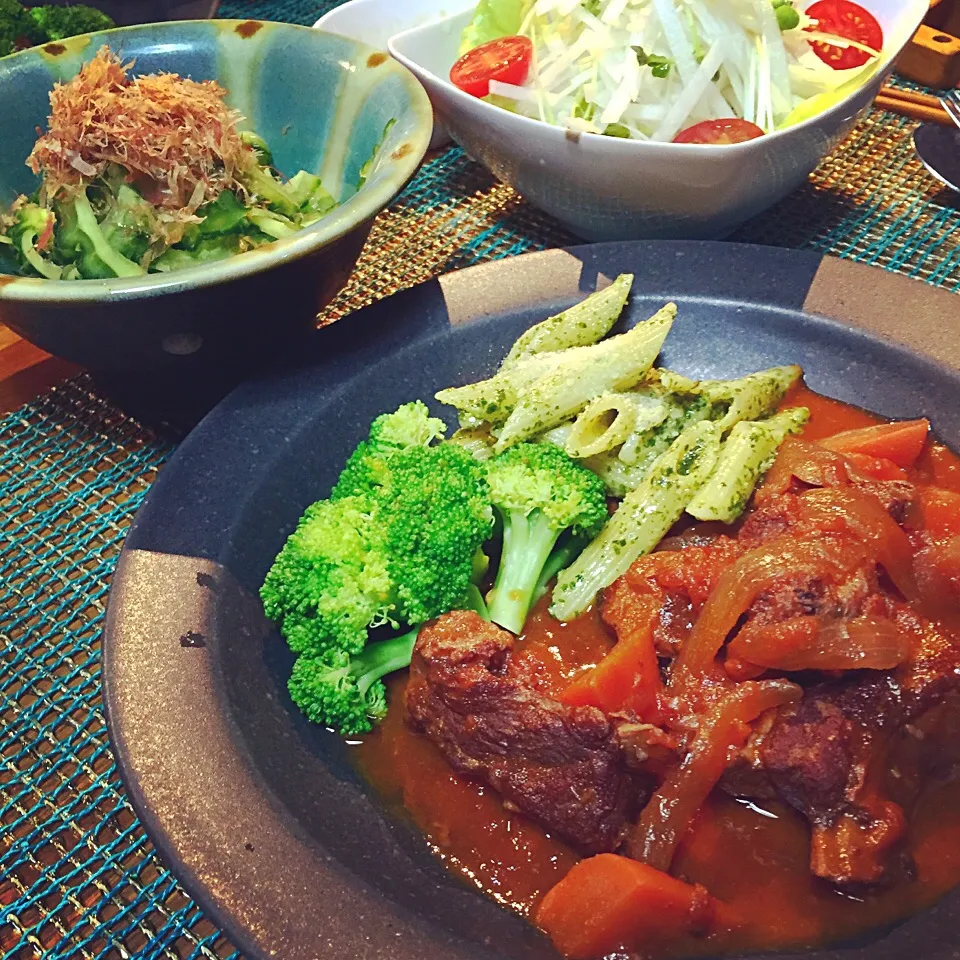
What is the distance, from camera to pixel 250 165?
7.19 ft

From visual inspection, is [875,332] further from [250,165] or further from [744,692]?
[250,165]

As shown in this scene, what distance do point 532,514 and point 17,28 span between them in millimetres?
2716

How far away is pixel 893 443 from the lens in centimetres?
185

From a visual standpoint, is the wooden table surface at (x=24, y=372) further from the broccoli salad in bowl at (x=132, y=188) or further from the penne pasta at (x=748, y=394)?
the penne pasta at (x=748, y=394)

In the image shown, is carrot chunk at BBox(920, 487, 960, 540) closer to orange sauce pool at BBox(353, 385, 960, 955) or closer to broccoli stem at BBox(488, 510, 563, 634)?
orange sauce pool at BBox(353, 385, 960, 955)

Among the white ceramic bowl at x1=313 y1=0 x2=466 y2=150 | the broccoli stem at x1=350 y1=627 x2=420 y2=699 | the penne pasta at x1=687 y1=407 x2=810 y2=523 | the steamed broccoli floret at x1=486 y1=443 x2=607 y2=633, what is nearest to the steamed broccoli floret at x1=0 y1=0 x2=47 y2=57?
the white ceramic bowl at x1=313 y1=0 x2=466 y2=150

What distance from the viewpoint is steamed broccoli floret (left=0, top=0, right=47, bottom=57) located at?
2977mm

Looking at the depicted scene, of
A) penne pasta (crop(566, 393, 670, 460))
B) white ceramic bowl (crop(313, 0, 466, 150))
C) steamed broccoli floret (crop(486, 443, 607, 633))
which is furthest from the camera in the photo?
white ceramic bowl (crop(313, 0, 466, 150))

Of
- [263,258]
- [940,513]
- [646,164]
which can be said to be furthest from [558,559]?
[646,164]

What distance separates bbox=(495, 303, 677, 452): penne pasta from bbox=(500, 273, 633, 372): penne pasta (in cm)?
8

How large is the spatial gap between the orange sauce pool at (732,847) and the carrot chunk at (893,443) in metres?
0.59

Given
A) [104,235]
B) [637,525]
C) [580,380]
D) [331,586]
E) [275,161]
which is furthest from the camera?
[275,161]

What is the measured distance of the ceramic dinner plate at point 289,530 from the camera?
1.27 metres

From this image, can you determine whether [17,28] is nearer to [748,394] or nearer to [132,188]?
[132,188]
